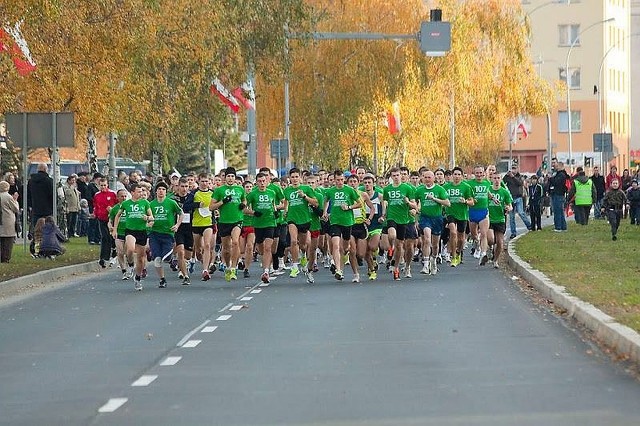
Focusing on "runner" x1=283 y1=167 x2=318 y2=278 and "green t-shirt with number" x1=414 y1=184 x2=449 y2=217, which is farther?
"green t-shirt with number" x1=414 y1=184 x2=449 y2=217

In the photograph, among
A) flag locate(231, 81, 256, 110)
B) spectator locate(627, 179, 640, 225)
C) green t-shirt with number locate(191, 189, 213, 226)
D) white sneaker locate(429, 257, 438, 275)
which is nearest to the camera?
green t-shirt with number locate(191, 189, 213, 226)

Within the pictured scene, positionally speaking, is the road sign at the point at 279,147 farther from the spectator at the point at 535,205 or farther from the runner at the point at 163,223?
the runner at the point at 163,223

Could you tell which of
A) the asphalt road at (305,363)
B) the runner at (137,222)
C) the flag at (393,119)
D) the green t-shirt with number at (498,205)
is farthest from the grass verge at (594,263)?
the flag at (393,119)

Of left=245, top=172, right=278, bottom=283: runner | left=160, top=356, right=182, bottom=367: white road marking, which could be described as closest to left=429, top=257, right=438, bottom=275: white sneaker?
left=245, top=172, right=278, bottom=283: runner

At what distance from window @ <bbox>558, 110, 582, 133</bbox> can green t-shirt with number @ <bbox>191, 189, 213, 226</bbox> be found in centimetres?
8340

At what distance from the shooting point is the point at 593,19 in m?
110

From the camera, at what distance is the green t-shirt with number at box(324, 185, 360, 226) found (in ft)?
90.1

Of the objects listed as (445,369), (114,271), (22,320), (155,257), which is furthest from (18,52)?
(445,369)

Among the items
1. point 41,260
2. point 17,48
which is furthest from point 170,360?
point 41,260

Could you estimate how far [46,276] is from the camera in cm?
2859

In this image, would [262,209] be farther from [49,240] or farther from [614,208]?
[614,208]

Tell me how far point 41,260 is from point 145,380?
2055cm

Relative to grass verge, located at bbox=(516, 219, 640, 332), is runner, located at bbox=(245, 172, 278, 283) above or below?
above

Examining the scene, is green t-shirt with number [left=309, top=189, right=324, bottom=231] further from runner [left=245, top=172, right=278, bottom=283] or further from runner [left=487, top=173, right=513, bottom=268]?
runner [left=487, top=173, right=513, bottom=268]
